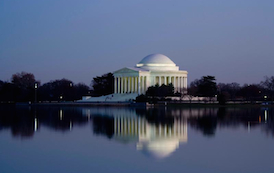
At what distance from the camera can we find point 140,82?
115125 millimetres

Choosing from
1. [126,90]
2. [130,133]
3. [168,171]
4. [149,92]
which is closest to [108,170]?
[168,171]

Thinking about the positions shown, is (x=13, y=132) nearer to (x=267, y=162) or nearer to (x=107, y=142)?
(x=107, y=142)

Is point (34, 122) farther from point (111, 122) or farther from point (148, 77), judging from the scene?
point (148, 77)

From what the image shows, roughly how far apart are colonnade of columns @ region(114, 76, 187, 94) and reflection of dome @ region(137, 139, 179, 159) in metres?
86.4

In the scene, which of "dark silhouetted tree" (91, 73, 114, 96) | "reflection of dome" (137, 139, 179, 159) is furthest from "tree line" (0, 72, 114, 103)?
"reflection of dome" (137, 139, 179, 159)

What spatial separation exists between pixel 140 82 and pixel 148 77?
3.40 metres

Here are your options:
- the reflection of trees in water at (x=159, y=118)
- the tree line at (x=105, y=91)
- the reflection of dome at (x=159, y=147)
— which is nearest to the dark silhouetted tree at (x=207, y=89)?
the tree line at (x=105, y=91)

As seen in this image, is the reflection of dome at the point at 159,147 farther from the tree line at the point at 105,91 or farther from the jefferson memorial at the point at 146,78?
the jefferson memorial at the point at 146,78

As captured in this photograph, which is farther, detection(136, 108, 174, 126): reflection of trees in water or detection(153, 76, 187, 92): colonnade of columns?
detection(153, 76, 187, 92): colonnade of columns

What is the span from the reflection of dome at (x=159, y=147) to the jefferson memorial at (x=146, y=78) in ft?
274

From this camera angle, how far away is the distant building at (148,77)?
375 ft

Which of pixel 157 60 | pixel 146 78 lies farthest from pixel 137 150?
pixel 157 60

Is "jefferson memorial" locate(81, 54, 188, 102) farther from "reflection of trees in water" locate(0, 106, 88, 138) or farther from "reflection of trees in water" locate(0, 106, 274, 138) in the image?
"reflection of trees in water" locate(0, 106, 274, 138)

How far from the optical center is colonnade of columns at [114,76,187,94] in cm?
11456
